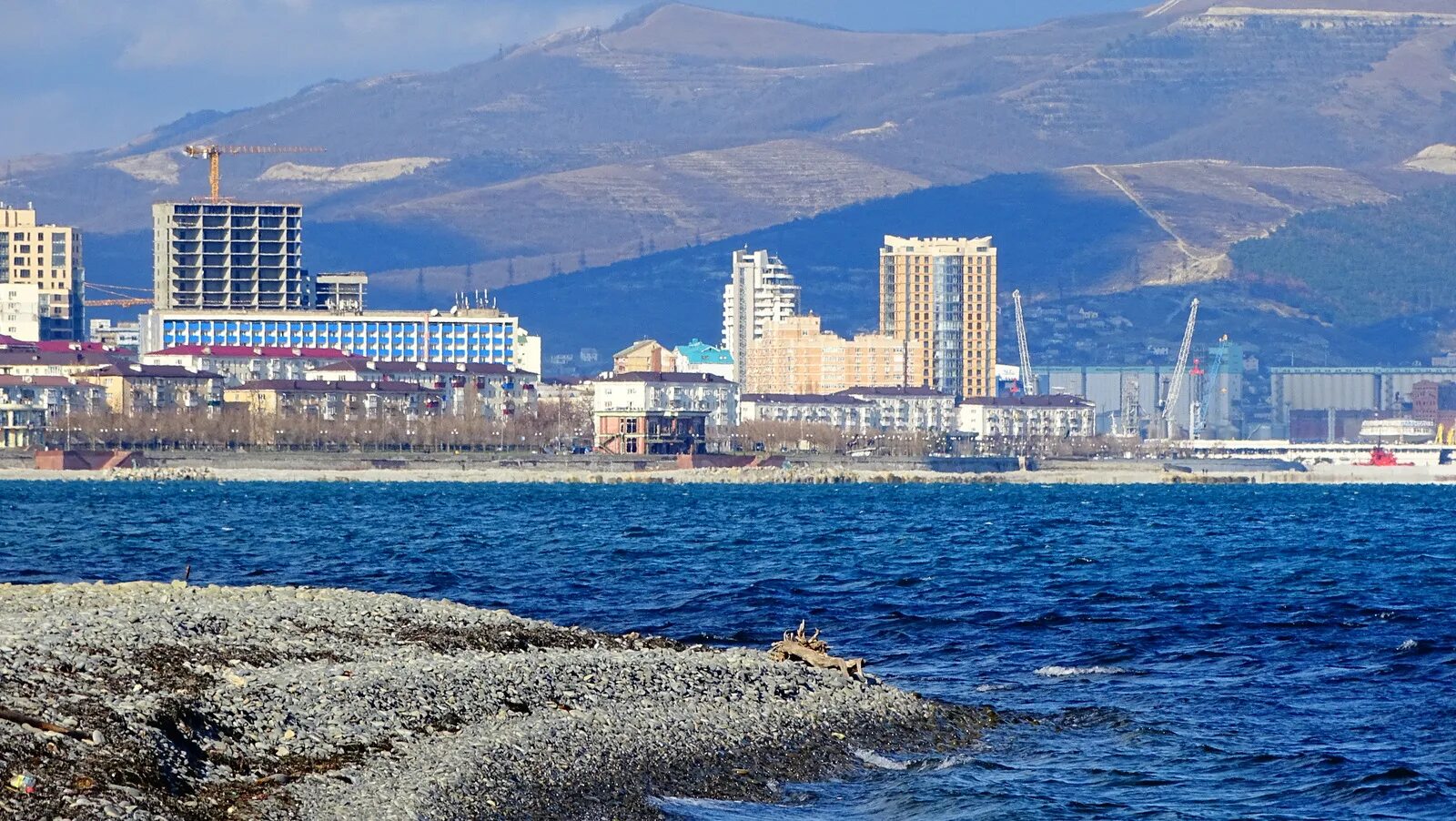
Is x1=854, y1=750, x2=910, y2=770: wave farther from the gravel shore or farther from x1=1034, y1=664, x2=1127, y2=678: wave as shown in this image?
x1=1034, y1=664, x2=1127, y2=678: wave

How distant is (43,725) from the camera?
64.6ft

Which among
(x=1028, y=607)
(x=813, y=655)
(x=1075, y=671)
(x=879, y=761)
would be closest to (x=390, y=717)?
(x=879, y=761)

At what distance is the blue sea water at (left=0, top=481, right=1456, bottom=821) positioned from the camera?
25.4m

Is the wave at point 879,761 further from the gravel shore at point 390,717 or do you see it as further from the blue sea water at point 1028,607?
the gravel shore at point 390,717

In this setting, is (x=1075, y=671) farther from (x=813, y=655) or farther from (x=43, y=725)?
(x=43, y=725)

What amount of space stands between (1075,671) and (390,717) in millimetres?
14506

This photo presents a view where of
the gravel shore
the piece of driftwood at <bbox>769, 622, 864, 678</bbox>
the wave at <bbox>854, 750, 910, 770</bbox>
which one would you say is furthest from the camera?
the piece of driftwood at <bbox>769, 622, 864, 678</bbox>

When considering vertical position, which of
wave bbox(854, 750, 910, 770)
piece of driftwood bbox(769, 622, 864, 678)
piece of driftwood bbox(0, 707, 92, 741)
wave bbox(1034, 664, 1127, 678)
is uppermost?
piece of driftwood bbox(0, 707, 92, 741)

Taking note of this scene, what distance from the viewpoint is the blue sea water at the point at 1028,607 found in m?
25.4

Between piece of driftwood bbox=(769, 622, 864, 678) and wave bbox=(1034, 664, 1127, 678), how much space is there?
434 centimetres

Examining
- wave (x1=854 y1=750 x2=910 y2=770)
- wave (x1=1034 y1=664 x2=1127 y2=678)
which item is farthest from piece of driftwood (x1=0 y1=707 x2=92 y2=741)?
wave (x1=1034 y1=664 x2=1127 y2=678)

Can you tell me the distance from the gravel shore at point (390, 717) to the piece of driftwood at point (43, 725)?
0.58 feet

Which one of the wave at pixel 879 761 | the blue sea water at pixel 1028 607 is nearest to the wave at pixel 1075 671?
the blue sea water at pixel 1028 607

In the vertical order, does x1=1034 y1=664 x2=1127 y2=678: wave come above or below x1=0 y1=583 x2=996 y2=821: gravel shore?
below
